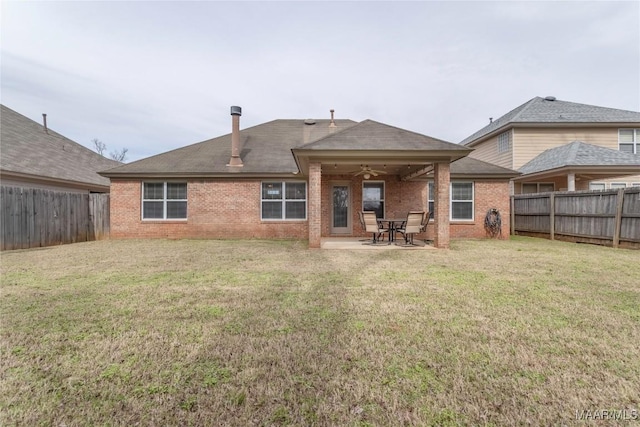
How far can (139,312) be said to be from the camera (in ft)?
11.6

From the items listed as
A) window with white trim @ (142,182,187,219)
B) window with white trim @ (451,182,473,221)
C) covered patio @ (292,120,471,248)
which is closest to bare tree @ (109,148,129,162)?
window with white trim @ (142,182,187,219)

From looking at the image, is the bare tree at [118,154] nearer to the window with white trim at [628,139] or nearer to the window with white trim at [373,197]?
the window with white trim at [373,197]

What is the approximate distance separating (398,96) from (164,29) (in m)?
16.5

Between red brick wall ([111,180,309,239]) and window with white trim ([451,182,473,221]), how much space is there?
6.67 metres

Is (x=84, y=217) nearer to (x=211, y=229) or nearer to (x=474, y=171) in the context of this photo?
(x=211, y=229)

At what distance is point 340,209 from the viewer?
12938 mm

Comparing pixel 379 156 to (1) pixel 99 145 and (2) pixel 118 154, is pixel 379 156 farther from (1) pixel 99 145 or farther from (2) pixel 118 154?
(2) pixel 118 154

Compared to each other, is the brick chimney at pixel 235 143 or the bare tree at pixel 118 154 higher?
the bare tree at pixel 118 154

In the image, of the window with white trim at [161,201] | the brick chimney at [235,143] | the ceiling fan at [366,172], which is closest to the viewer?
the ceiling fan at [366,172]

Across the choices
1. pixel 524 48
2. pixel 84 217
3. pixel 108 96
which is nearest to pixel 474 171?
pixel 524 48

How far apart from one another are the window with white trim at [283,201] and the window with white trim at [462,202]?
655cm

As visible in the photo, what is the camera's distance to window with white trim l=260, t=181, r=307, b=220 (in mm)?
12445

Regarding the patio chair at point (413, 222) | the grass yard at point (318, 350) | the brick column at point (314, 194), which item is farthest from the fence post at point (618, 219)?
the brick column at point (314, 194)

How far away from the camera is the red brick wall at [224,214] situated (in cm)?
1216
